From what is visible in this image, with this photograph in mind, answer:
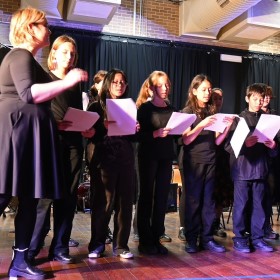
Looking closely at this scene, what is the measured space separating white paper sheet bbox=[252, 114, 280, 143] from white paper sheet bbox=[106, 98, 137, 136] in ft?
3.29

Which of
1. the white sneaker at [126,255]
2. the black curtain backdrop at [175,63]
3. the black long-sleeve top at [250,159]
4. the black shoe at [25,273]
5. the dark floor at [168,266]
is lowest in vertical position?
the dark floor at [168,266]

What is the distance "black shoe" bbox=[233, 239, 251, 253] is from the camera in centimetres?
305

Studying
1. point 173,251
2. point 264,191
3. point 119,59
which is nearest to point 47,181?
point 173,251

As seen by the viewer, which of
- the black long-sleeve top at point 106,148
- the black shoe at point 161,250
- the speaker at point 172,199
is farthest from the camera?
the speaker at point 172,199

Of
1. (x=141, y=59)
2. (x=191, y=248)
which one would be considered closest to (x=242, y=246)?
(x=191, y=248)

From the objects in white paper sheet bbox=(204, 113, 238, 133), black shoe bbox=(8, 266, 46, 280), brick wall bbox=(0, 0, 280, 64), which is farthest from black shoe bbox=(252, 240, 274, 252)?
brick wall bbox=(0, 0, 280, 64)

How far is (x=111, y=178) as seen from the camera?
8.80 ft

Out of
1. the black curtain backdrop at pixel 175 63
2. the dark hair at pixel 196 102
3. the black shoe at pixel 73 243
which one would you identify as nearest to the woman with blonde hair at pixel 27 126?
the black shoe at pixel 73 243

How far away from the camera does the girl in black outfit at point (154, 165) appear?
2865 millimetres

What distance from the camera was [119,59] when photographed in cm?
726

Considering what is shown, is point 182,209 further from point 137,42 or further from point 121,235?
point 137,42

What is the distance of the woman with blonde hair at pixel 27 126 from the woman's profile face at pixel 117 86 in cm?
68

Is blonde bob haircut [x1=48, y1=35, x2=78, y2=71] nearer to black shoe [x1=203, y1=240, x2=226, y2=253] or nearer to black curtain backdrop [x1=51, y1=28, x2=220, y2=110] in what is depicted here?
black shoe [x1=203, y1=240, x2=226, y2=253]

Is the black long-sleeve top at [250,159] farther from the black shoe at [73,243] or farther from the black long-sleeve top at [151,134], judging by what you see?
the black shoe at [73,243]
